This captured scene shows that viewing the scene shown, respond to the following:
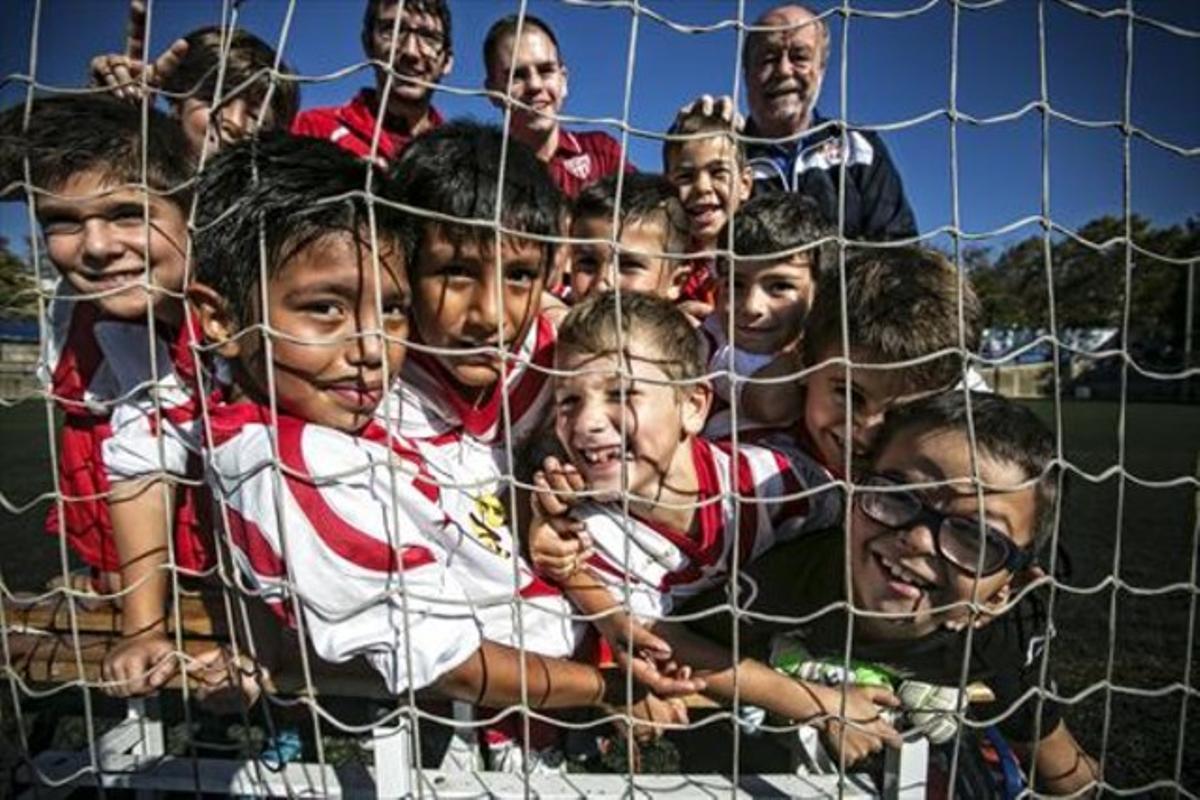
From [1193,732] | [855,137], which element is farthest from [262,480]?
[1193,732]

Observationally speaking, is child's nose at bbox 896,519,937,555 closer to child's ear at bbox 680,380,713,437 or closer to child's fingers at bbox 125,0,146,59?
child's ear at bbox 680,380,713,437

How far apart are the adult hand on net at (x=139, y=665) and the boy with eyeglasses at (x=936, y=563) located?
70 cm

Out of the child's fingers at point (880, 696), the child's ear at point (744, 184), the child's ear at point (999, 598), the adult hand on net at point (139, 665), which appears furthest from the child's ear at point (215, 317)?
the child's ear at point (744, 184)

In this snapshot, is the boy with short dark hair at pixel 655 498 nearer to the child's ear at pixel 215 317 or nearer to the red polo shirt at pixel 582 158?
the child's ear at pixel 215 317

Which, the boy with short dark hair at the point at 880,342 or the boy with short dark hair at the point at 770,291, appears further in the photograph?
the boy with short dark hair at the point at 770,291

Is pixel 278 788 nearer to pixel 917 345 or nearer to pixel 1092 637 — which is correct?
Answer: pixel 917 345

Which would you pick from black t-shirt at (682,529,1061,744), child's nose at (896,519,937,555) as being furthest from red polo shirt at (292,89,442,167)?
child's nose at (896,519,937,555)

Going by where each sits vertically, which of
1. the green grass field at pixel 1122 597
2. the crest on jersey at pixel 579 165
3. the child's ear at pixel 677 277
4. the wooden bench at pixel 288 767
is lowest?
the green grass field at pixel 1122 597

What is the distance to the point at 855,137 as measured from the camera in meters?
2.04

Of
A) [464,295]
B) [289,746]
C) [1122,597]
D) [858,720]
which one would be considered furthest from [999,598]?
[1122,597]

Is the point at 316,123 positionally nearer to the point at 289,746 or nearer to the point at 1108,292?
the point at 289,746

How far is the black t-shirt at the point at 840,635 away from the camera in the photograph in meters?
Result: 1.07

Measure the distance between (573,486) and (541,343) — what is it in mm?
290

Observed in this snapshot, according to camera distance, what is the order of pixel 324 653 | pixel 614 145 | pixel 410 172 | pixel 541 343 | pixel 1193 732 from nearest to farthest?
pixel 324 653
pixel 410 172
pixel 541 343
pixel 1193 732
pixel 614 145
